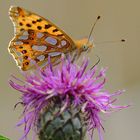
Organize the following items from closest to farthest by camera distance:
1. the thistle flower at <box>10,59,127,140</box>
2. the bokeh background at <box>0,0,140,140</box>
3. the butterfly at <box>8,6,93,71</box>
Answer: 1. the thistle flower at <box>10,59,127,140</box>
2. the butterfly at <box>8,6,93,71</box>
3. the bokeh background at <box>0,0,140,140</box>

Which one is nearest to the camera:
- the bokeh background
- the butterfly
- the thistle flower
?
the thistle flower

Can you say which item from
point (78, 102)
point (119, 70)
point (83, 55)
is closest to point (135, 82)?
point (119, 70)

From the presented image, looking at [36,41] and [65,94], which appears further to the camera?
[36,41]

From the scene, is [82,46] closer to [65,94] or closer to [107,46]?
[65,94]

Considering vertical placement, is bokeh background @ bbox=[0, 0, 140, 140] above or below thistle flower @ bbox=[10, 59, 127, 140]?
below

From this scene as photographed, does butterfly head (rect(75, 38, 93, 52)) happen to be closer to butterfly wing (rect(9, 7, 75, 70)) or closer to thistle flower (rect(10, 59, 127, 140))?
butterfly wing (rect(9, 7, 75, 70))

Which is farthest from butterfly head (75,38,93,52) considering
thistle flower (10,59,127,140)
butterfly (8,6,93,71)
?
thistle flower (10,59,127,140)

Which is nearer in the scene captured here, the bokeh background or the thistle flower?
the thistle flower

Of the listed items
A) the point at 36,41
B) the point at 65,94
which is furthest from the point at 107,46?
the point at 65,94
